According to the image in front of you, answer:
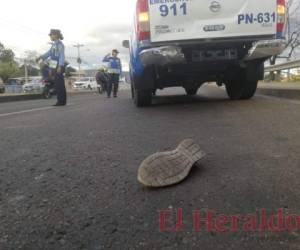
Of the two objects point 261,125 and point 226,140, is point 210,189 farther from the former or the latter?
point 261,125

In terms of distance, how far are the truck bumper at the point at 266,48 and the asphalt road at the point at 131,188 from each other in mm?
1823

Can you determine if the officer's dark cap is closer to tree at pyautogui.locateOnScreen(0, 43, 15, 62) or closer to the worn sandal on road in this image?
the worn sandal on road

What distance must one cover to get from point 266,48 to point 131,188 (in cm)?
412

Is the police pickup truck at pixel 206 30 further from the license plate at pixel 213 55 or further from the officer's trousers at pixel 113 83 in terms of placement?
the officer's trousers at pixel 113 83

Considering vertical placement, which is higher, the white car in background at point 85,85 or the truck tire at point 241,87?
the truck tire at point 241,87

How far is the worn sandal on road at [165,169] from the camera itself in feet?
7.45

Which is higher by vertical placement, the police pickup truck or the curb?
the police pickup truck

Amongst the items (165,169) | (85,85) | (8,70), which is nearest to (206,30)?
(165,169)

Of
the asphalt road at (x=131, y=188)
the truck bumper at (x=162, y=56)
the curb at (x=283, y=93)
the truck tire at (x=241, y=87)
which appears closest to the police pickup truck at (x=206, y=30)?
the truck bumper at (x=162, y=56)

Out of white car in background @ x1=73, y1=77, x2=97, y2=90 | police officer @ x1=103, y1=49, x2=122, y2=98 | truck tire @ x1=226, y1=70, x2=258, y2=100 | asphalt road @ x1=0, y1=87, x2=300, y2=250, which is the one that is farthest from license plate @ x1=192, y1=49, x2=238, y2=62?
white car in background @ x1=73, y1=77, x2=97, y2=90

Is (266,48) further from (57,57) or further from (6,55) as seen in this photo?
(6,55)

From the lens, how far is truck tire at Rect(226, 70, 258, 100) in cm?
708

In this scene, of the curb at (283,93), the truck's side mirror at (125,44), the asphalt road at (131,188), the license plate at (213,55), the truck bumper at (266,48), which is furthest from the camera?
the truck's side mirror at (125,44)

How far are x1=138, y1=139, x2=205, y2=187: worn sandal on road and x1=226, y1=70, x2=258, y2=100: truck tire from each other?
15.4 feet
